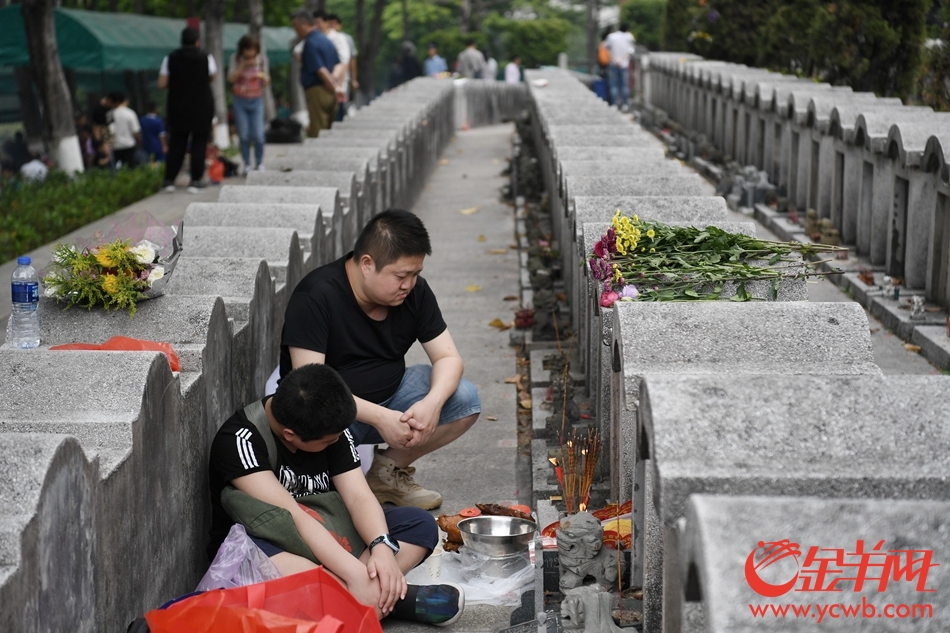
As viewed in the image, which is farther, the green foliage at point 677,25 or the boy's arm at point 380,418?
the green foliage at point 677,25

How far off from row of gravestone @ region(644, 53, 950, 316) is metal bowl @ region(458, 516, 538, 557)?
4.66 m

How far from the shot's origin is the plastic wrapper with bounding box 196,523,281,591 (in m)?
4.04

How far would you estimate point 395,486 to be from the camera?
5473mm

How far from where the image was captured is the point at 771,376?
333 cm

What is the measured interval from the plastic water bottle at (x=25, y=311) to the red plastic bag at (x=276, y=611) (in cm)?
185

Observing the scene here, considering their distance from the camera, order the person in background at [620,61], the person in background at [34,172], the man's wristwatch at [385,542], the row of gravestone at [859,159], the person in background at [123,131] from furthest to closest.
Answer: the person in background at [620,61] → the person in background at [123,131] → the person in background at [34,172] → the row of gravestone at [859,159] → the man's wristwatch at [385,542]

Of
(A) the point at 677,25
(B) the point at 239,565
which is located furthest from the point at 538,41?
(B) the point at 239,565

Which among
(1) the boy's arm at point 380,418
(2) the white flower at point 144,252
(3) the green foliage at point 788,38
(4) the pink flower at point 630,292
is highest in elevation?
(3) the green foliage at point 788,38

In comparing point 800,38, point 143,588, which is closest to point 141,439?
point 143,588

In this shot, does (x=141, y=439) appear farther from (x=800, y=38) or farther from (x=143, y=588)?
(x=800, y=38)

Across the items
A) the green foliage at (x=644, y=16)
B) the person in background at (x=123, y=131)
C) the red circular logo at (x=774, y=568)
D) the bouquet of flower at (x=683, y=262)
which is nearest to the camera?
the red circular logo at (x=774, y=568)

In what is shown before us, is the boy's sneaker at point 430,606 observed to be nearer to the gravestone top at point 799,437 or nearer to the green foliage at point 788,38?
the gravestone top at point 799,437

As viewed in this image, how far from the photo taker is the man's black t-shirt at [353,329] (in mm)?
5035

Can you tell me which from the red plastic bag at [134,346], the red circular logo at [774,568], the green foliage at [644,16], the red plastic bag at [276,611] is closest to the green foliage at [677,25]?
the green foliage at [644,16]
